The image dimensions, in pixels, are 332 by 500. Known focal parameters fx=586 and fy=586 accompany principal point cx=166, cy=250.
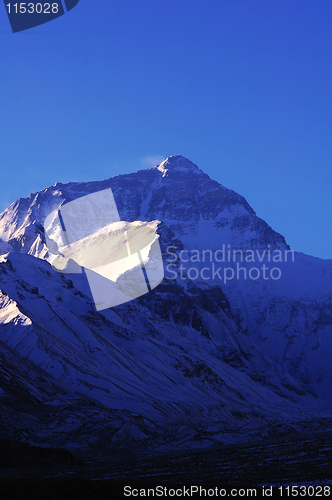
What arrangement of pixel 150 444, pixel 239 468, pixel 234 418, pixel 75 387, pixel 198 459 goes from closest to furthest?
pixel 239 468 → pixel 198 459 → pixel 150 444 → pixel 75 387 → pixel 234 418

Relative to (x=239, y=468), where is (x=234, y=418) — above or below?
below

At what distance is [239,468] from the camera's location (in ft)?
262

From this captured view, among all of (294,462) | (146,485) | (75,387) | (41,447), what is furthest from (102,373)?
(146,485)

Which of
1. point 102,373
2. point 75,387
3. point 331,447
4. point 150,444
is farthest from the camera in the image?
point 102,373

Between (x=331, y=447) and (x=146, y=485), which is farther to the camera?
(x=331, y=447)

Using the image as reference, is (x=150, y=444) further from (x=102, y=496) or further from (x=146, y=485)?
(x=102, y=496)

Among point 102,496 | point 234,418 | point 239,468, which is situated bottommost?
point 234,418

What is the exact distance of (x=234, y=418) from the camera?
184375 millimetres

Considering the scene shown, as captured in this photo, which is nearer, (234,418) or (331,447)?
(331,447)

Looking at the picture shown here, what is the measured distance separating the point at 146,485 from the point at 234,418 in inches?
5098

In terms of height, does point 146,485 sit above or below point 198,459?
above

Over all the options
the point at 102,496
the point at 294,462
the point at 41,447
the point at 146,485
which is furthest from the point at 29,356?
the point at 102,496

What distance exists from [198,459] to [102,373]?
7663 centimetres

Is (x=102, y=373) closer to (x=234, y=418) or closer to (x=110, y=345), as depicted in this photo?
(x=110, y=345)
